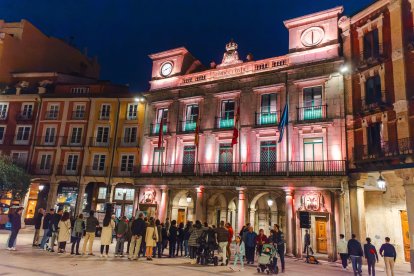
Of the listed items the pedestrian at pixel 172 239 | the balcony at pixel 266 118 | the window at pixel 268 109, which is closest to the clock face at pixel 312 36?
the window at pixel 268 109

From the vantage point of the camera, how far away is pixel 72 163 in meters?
32.7

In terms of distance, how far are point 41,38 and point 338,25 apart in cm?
3648

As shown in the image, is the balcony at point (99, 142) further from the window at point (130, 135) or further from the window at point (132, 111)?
the window at point (132, 111)

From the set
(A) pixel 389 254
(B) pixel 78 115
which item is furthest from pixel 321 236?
(B) pixel 78 115

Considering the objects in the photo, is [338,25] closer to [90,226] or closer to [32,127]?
[90,226]

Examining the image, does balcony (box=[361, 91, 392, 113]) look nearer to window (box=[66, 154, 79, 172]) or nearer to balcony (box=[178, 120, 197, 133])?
balcony (box=[178, 120, 197, 133])

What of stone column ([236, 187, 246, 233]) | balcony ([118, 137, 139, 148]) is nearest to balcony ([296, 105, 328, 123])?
stone column ([236, 187, 246, 233])

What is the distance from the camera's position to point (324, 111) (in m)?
21.0

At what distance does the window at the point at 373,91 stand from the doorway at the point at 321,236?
7.96 metres

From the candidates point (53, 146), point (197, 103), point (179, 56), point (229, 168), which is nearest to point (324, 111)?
point (229, 168)

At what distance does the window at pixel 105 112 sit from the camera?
108 ft

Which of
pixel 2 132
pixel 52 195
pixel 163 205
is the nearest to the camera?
pixel 163 205

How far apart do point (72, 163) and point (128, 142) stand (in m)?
6.28

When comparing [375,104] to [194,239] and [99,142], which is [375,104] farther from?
A: [99,142]
